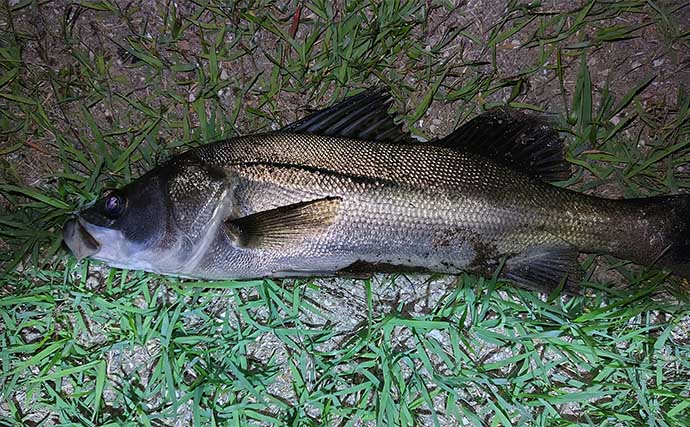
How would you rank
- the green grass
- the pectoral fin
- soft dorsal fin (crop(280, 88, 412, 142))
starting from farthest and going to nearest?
the green grass, soft dorsal fin (crop(280, 88, 412, 142)), the pectoral fin

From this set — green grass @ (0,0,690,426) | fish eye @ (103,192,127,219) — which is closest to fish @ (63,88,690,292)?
fish eye @ (103,192,127,219)

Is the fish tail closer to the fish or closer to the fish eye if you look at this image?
the fish

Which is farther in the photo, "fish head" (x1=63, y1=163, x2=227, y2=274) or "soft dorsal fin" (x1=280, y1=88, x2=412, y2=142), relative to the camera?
"soft dorsal fin" (x1=280, y1=88, x2=412, y2=142)

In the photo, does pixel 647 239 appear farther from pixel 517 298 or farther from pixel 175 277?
pixel 175 277

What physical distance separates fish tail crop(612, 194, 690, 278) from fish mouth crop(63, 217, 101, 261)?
2274 millimetres

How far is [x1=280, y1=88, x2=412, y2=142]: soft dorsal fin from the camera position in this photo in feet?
7.80

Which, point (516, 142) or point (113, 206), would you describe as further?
point (516, 142)

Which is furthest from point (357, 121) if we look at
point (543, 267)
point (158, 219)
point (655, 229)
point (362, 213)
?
point (655, 229)

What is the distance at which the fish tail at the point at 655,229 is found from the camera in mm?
2402

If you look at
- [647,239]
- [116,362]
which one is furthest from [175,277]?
[647,239]

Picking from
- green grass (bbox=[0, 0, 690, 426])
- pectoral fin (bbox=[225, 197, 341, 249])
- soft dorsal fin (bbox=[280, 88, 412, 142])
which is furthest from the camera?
green grass (bbox=[0, 0, 690, 426])

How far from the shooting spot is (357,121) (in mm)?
2385

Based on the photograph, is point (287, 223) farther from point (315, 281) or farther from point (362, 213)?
point (315, 281)

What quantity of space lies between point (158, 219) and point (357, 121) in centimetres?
94
